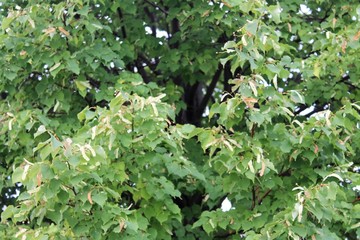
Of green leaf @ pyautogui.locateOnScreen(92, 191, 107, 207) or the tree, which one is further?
the tree

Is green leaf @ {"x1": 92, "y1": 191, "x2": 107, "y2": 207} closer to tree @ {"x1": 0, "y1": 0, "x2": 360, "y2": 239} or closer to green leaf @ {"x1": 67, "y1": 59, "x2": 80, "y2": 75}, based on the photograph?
tree @ {"x1": 0, "y1": 0, "x2": 360, "y2": 239}

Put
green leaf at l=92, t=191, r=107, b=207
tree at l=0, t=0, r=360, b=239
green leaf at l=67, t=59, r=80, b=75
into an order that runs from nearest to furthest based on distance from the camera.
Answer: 1. green leaf at l=92, t=191, r=107, b=207
2. tree at l=0, t=0, r=360, b=239
3. green leaf at l=67, t=59, r=80, b=75

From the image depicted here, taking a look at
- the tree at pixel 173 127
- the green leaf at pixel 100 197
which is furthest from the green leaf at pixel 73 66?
the green leaf at pixel 100 197

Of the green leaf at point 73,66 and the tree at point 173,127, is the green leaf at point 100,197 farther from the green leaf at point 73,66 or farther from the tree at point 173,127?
the green leaf at point 73,66

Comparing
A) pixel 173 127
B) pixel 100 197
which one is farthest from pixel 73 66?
pixel 100 197

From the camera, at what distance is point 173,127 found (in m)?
5.56

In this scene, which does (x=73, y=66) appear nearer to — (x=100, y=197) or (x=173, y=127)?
(x=173, y=127)

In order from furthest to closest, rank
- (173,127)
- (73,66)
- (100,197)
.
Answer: (73,66) → (173,127) → (100,197)

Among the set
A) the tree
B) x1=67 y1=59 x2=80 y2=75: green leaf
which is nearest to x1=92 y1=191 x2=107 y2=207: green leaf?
the tree

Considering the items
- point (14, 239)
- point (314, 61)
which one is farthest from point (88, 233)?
point (314, 61)

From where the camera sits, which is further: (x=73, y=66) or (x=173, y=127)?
(x=73, y=66)

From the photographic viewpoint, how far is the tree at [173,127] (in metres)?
4.83

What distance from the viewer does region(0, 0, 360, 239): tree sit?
4.83 meters

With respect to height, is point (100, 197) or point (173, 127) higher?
point (100, 197)
